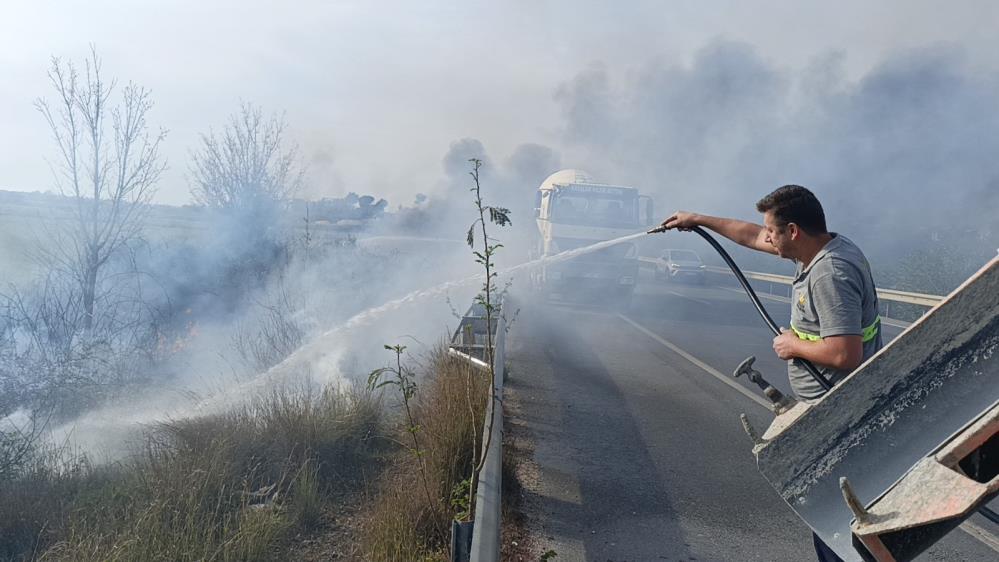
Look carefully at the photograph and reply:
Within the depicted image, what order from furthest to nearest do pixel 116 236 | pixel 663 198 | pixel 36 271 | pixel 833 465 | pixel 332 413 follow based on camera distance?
pixel 663 198 < pixel 36 271 < pixel 116 236 < pixel 332 413 < pixel 833 465

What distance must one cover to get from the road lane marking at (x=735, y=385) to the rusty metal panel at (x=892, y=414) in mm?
3054

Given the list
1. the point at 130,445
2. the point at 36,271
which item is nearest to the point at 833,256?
the point at 130,445

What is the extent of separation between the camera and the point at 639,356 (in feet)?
34.2

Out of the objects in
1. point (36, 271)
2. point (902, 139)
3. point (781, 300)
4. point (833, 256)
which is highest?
point (902, 139)

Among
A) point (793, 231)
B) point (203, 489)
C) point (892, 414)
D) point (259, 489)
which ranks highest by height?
point (793, 231)

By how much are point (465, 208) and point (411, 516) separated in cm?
2703

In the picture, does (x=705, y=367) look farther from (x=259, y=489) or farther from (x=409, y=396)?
(x=259, y=489)

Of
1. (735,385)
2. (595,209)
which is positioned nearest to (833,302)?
(735,385)

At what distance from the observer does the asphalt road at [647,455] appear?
4.01 metres

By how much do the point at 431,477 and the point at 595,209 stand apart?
13.2 m

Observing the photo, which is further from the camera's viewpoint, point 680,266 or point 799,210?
point 680,266

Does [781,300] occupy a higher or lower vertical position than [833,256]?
lower

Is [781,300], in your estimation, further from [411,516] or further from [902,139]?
[411,516]

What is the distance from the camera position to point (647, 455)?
5699 mm
